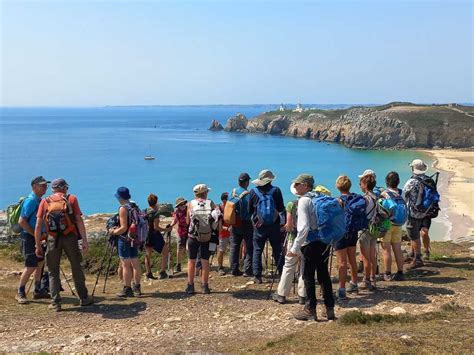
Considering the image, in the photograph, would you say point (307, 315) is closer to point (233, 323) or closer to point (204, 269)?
point (233, 323)

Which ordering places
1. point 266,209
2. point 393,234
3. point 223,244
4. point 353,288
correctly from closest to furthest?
point 353,288, point 266,209, point 393,234, point 223,244

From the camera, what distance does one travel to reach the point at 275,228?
28.1 feet

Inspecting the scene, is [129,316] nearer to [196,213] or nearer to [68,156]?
[196,213]

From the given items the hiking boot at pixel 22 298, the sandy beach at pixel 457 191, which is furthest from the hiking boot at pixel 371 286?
the sandy beach at pixel 457 191

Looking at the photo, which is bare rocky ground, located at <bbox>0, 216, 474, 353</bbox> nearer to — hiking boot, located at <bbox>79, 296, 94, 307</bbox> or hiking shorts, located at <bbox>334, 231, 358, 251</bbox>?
hiking boot, located at <bbox>79, 296, 94, 307</bbox>

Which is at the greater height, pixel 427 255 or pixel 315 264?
pixel 315 264

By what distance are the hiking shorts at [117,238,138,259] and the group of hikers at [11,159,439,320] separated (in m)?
0.02

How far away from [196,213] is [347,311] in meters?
2.91

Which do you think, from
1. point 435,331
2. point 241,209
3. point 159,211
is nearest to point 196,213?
point 241,209

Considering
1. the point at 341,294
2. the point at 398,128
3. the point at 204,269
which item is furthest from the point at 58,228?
the point at 398,128

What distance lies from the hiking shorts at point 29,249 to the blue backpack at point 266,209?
3880 mm

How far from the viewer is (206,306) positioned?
26.1 ft

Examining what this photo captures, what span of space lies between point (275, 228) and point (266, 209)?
1.35 ft

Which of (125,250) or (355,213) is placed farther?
(125,250)
